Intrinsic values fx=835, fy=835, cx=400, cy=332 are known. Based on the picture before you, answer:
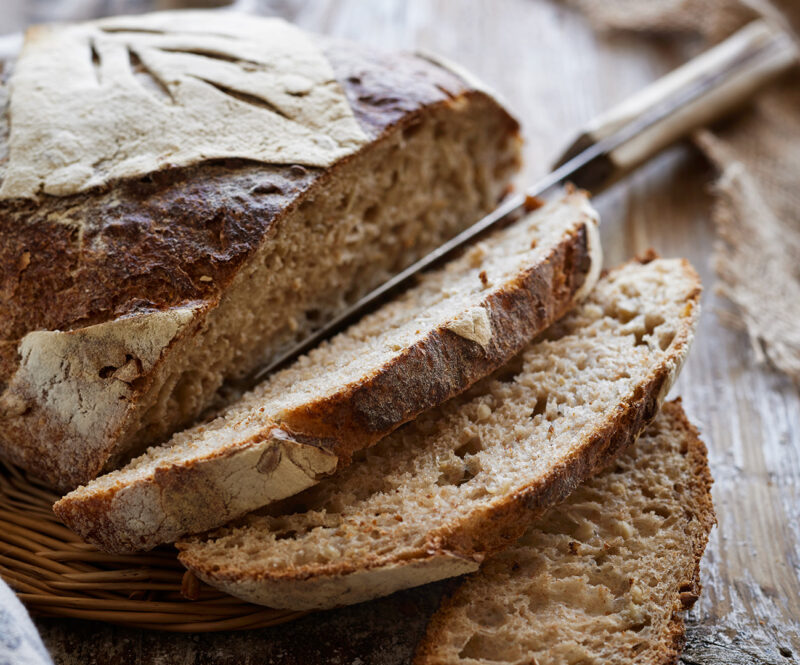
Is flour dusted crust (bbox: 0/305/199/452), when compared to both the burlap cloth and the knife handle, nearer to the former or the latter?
the knife handle

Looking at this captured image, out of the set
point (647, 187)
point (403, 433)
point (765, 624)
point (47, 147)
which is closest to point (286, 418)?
point (403, 433)

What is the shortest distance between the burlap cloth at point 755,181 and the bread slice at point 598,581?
109 cm

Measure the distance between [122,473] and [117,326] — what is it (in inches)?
15.8

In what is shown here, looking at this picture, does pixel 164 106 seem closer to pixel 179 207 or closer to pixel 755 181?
pixel 179 207

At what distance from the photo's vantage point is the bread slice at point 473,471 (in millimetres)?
2027

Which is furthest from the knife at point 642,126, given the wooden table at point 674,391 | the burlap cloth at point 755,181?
the wooden table at point 674,391

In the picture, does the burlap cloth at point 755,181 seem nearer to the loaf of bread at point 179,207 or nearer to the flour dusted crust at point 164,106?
the loaf of bread at point 179,207

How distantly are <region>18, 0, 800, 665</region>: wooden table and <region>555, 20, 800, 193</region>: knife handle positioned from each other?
28cm

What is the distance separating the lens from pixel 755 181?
4.11 m

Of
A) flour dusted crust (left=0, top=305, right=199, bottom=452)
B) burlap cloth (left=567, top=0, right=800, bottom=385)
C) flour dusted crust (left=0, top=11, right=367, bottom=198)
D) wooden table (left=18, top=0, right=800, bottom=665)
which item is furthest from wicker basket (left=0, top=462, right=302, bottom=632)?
burlap cloth (left=567, top=0, right=800, bottom=385)

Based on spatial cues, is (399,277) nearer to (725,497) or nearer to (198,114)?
(198,114)

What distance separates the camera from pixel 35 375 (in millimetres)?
2340

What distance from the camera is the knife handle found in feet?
12.0

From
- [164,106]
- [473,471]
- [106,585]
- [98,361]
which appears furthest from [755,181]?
[106,585]
